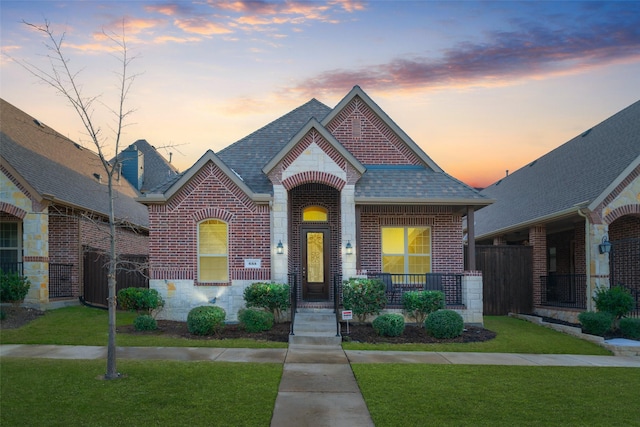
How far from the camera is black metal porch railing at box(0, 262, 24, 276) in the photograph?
16781 millimetres

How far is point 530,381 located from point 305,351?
4.92m

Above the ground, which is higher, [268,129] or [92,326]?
[268,129]

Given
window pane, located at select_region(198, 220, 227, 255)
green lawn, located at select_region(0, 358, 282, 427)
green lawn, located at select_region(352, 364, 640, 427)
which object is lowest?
green lawn, located at select_region(352, 364, 640, 427)

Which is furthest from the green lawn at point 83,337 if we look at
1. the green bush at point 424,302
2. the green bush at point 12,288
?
the green bush at point 424,302

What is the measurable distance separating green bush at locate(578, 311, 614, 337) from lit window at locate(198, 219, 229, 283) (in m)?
10.00

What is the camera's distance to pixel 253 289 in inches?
587

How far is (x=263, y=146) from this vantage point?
62.1ft

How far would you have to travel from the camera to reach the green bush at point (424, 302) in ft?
49.5

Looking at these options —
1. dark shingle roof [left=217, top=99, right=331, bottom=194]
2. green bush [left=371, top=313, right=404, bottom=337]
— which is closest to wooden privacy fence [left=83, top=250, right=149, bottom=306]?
dark shingle roof [left=217, top=99, right=331, bottom=194]

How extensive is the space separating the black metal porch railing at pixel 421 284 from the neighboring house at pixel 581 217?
3.68 metres

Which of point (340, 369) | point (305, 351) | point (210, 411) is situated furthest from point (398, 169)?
point (210, 411)

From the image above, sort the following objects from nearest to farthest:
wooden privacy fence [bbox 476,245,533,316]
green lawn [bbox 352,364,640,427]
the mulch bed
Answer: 1. green lawn [bbox 352,364,640,427]
2. the mulch bed
3. wooden privacy fence [bbox 476,245,533,316]

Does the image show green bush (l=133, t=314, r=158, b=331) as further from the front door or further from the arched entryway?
the front door

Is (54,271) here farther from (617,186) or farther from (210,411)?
(617,186)
